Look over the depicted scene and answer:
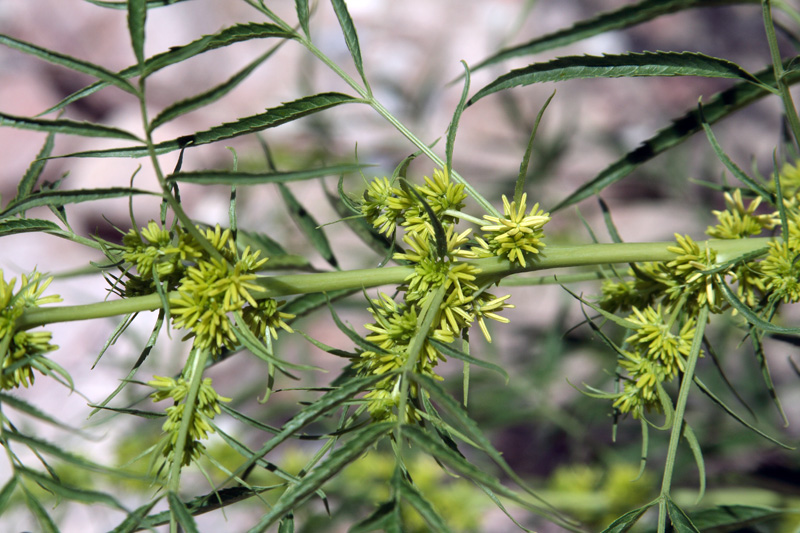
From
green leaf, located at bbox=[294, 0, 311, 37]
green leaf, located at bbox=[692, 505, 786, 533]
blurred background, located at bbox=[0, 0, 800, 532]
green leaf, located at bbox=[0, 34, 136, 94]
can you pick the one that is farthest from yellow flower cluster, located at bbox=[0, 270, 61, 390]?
blurred background, located at bbox=[0, 0, 800, 532]

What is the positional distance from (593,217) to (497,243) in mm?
1730

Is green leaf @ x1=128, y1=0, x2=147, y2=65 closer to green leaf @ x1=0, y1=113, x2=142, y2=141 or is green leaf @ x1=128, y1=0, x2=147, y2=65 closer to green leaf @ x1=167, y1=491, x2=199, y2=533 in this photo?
green leaf @ x1=0, y1=113, x2=142, y2=141

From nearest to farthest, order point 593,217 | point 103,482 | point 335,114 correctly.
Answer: point 103,482 → point 593,217 → point 335,114

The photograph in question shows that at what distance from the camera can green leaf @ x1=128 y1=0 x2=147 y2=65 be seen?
26 cm

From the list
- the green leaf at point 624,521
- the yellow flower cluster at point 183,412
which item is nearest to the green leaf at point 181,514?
the yellow flower cluster at point 183,412

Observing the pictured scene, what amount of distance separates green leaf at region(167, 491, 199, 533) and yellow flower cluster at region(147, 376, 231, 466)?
1.2 inches

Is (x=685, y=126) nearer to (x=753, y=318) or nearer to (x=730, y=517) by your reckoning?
(x=753, y=318)

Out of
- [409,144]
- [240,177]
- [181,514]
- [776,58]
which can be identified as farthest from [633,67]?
[409,144]

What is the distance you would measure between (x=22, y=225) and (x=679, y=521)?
0.45 meters

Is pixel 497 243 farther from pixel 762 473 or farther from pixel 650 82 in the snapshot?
pixel 650 82

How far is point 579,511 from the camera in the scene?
3.19 ft

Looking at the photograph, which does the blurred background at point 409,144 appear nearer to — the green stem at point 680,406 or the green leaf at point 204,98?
the green stem at point 680,406

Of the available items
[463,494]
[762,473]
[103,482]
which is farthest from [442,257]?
[103,482]

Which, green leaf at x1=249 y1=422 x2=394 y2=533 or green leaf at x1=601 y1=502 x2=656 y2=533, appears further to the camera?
green leaf at x1=601 y1=502 x2=656 y2=533
